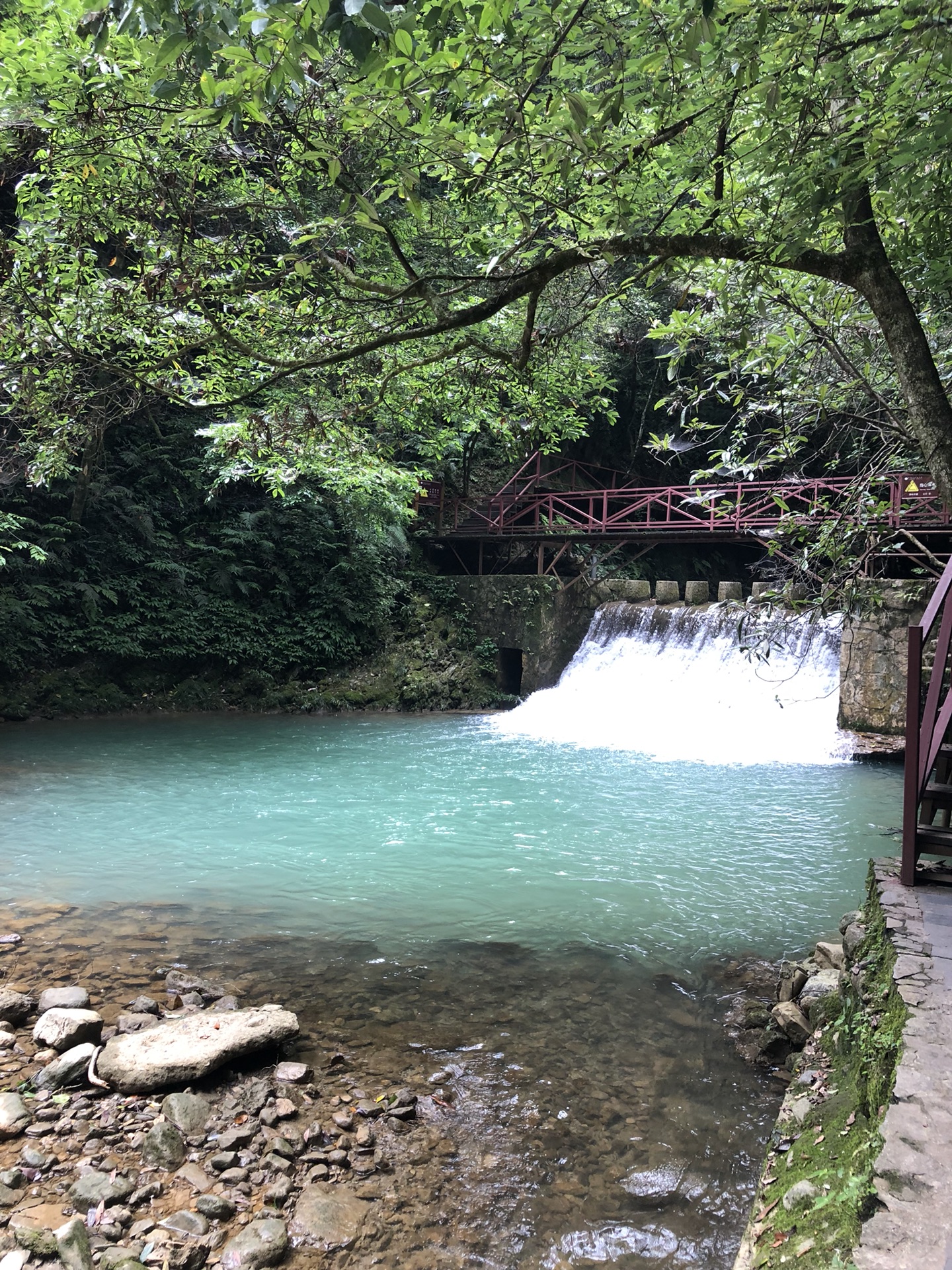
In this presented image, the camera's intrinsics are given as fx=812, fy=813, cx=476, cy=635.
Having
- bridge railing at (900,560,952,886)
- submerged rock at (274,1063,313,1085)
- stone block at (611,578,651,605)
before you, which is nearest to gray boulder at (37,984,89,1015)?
submerged rock at (274,1063,313,1085)

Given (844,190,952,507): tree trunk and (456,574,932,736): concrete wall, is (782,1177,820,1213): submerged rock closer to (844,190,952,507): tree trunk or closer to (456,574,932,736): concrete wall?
(844,190,952,507): tree trunk

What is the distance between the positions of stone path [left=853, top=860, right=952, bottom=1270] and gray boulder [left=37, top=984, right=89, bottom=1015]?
334 centimetres

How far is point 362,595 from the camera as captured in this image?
15.3m

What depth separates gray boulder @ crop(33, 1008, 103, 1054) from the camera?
11.0 ft

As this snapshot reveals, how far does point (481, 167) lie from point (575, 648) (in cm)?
1235

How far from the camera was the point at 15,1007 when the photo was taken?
3648 millimetres

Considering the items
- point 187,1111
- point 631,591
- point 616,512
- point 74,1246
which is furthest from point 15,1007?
point 616,512

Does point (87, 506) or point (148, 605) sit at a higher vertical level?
point (87, 506)

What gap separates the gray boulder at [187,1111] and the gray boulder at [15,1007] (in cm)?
104

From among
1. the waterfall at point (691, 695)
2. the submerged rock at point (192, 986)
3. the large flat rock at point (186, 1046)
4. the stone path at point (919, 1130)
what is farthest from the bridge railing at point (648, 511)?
the large flat rock at point (186, 1046)

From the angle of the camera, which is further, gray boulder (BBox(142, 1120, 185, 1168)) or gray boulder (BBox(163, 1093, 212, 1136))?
gray boulder (BBox(163, 1093, 212, 1136))

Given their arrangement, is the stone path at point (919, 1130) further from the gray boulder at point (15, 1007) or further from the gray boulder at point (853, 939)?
the gray boulder at point (15, 1007)

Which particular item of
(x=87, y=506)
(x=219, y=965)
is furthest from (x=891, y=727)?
(x=87, y=506)

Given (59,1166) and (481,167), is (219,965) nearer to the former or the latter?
(59,1166)
